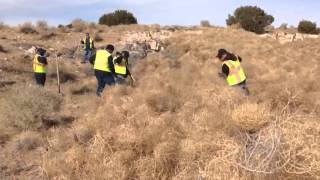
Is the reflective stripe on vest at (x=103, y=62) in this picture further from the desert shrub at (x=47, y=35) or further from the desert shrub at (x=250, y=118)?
the desert shrub at (x=47, y=35)

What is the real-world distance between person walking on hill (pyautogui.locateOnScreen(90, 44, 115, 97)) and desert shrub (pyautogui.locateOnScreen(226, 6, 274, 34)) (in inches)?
1367

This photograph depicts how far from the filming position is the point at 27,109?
434 inches

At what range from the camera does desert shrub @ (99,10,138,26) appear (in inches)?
2016

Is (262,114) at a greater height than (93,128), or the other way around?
(262,114)

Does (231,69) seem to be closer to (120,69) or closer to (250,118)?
(120,69)

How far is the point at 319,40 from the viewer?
110 feet

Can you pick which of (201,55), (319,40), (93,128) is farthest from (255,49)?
(93,128)

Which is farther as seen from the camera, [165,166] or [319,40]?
[319,40]

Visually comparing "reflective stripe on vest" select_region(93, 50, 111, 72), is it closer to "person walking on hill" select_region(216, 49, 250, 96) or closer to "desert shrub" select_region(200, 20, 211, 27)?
"person walking on hill" select_region(216, 49, 250, 96)

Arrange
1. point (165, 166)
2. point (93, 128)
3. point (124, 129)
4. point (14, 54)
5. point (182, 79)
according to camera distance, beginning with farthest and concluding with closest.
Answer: point (14, 54) < point (182, 79) < point (93, 128) < point (124, 129) < point (165, 166)

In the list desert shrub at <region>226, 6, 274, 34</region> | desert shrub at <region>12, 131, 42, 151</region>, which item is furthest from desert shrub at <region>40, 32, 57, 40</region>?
desert shrub at <region>12, 131, 42, 151</region>

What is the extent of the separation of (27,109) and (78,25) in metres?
30.0

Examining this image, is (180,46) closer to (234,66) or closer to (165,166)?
(234,66)

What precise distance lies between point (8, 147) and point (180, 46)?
22125mm
